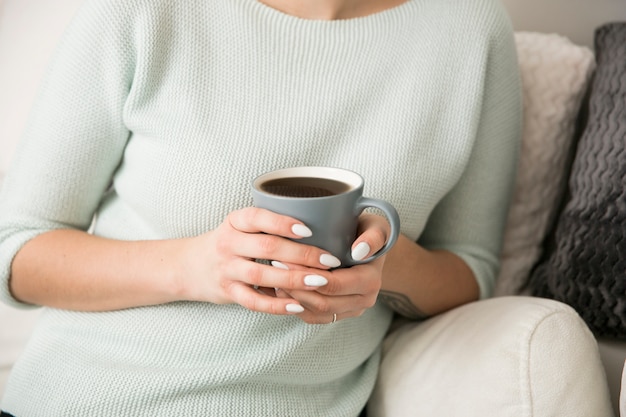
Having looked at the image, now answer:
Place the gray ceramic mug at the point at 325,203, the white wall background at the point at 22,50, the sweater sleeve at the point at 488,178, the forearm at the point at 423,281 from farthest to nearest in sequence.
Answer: the white wall background at the point at 22,50 < the sweater sleeve at the point at 488,178 < the forearm at the point at 423,281 < the gray ceramic mug at the point at 325,203

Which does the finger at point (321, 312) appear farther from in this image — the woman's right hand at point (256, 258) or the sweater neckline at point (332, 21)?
the sweater neckline at point (332, 21)

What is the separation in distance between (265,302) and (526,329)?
13.7 inches

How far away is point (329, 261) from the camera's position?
65cm

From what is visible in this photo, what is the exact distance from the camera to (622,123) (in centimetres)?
97

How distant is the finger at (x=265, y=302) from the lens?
670 mm

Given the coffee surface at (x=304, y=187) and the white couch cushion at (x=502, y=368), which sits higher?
the coffee surface at (x=304, y=187)

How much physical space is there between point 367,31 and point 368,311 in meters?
0.39

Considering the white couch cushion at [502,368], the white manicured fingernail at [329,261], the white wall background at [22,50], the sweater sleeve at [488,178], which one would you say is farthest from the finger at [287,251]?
the white wall background at [22,50]

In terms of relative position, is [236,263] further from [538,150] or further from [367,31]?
[538,150]

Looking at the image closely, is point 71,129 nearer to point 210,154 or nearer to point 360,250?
point 210,154

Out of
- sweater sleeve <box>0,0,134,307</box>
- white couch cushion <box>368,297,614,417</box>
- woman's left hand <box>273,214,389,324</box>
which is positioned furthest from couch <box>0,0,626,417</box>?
sweater sleeve <box>0,0,134,307</box>

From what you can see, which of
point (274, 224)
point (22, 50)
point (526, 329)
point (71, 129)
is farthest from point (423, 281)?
point (22, 50)

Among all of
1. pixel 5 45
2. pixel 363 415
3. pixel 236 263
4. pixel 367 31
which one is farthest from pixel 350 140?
pixel 5 45

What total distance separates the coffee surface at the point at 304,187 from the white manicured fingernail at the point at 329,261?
62mm
